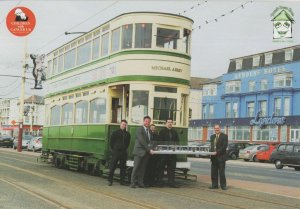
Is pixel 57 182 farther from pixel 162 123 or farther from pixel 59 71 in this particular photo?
pixel 59 71

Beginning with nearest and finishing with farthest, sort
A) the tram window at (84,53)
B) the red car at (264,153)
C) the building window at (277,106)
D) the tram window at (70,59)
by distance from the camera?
1. the tram window at (84,53)
2. the tram window at (70,59)
3. the red car at (264,153)
4. the building window at (277,106)

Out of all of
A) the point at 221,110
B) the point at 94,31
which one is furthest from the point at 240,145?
the point at 94,31

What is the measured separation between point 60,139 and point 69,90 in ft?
6.43

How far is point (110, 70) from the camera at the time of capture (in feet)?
A: 54.4

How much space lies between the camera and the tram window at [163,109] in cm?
1531

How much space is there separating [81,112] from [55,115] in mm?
3607

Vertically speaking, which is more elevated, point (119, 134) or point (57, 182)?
point (119, 134)

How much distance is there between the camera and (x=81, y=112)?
18984 millimetres

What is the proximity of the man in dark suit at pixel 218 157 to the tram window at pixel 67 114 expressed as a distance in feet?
22.0

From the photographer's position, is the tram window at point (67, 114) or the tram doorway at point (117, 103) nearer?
the tram doorway at point (117, 103)

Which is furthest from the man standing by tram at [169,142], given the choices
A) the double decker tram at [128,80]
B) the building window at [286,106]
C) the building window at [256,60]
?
the building window at [256,60]

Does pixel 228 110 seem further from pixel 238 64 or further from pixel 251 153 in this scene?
pixel 251 153

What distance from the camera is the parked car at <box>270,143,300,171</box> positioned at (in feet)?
103

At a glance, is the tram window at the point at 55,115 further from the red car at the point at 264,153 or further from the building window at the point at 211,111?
the building window at the point at 211,111
